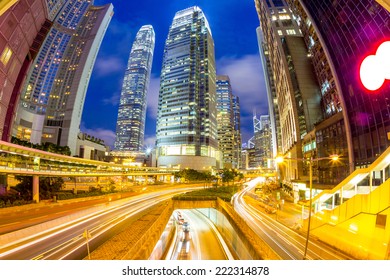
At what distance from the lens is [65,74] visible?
86938 mm

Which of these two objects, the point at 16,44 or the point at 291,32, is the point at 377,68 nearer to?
the point at 16,44

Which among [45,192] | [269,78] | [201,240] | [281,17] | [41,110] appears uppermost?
[281,17]

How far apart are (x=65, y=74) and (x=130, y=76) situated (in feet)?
389

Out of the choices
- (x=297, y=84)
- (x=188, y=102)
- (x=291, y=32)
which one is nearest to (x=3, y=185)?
(x=297, y=84)

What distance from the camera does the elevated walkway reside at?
7824 mm

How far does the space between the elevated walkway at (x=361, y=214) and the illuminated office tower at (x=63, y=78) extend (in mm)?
69998

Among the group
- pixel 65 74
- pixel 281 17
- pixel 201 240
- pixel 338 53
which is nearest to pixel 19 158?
pixel 201 240

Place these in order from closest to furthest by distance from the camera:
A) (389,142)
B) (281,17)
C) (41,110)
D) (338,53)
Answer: (389,142) < (338,53) < (281,17) < (41,110)

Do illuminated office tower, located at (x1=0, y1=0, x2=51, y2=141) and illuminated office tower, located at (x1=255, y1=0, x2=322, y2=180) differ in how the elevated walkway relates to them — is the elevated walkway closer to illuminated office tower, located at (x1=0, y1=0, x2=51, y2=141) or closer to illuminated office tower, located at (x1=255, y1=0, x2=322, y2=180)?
illuminated office tower, located at (x1=255, y1=0, x2=322, y2=180)

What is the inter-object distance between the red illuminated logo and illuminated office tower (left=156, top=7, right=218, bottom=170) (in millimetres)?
86170

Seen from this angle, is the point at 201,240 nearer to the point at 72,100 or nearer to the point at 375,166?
the point at 375,166

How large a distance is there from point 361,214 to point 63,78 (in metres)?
104

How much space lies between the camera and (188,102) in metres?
91.9

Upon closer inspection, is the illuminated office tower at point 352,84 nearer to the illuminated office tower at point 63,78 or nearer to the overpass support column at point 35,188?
the overpass support column at point 35,188
